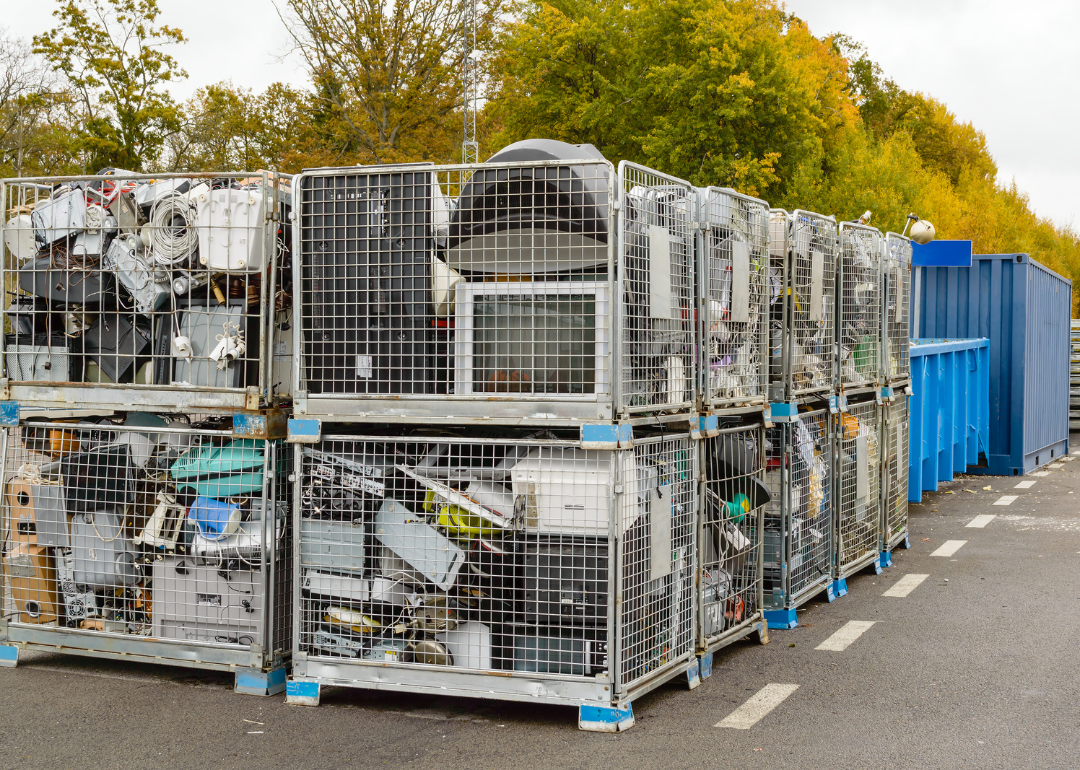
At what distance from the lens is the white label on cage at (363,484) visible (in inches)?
205

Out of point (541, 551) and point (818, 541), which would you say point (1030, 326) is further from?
point (541, 551)

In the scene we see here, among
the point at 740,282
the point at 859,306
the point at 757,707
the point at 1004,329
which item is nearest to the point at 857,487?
the point at 859,306

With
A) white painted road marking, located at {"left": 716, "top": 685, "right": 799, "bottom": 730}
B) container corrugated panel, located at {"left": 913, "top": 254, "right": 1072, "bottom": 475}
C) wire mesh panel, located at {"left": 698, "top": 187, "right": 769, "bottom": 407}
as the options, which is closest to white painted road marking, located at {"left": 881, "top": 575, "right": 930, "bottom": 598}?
wire mesh panel, located at {"left": 698, "top": 187, "right": 769, "bottom": 407}

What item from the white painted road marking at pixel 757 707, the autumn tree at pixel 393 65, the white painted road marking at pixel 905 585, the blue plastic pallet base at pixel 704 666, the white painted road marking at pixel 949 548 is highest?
the autumn tree at pixel 393 65

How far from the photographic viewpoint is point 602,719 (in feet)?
15.9

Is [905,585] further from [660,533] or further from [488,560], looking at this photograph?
[488,560]

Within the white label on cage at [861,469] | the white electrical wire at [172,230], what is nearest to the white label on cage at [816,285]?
the white label on cage at [861,469]

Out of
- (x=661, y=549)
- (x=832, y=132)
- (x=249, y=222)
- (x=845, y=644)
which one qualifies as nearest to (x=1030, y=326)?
(x=845, y=644)

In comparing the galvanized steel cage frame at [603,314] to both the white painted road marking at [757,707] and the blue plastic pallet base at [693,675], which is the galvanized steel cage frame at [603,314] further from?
the white painted road marking at [757,707]

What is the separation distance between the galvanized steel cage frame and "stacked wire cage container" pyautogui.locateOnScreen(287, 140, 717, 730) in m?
0.01

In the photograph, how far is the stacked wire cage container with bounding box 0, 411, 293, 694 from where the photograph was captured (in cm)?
549

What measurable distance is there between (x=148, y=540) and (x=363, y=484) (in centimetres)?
131

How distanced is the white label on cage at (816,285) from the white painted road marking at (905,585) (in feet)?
7.11

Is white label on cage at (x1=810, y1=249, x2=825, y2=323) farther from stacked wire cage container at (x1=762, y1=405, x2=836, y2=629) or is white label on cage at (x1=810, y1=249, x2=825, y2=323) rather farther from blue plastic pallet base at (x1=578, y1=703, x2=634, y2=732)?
blue plastic pallet base at (x1=578, y1=703, x2=634, y2=732)
